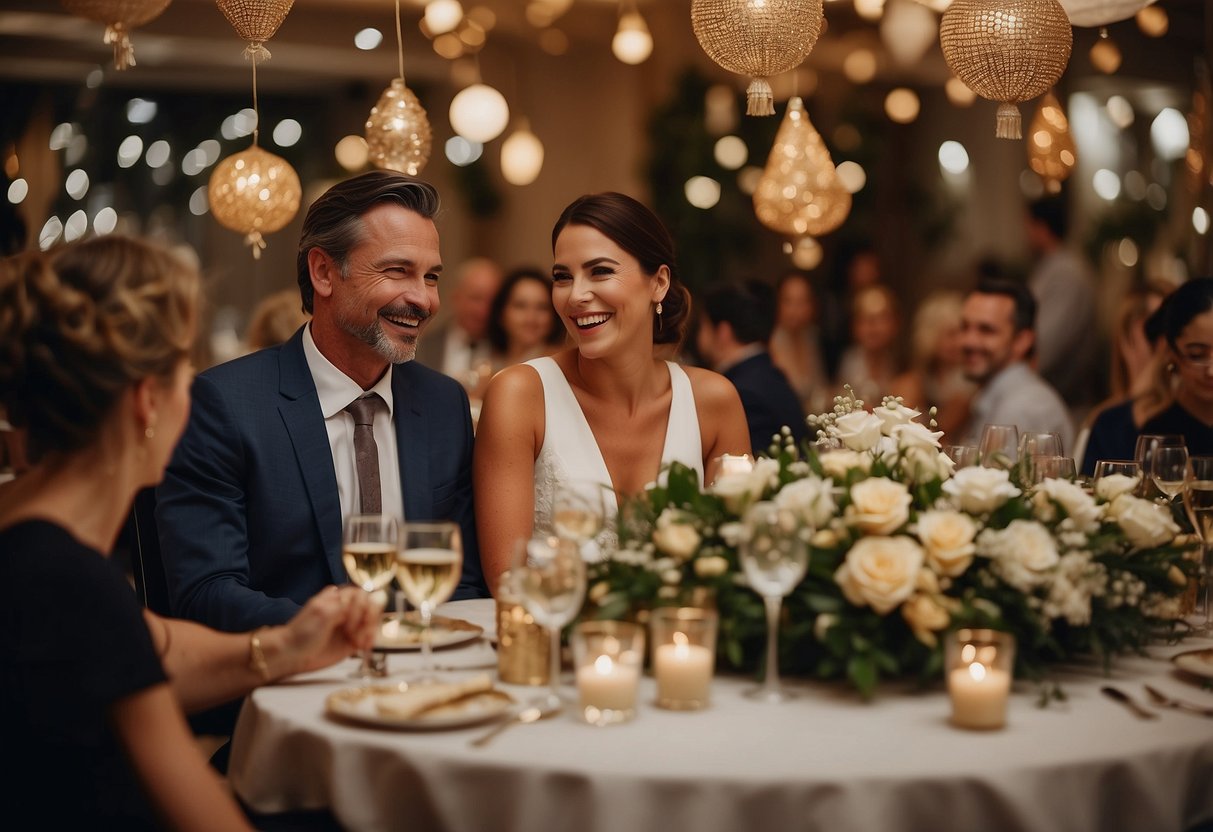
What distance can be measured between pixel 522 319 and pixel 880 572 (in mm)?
5217

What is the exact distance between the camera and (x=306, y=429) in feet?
9.52

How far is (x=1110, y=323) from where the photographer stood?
9.34m

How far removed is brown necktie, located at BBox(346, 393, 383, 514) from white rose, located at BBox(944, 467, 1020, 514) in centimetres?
141

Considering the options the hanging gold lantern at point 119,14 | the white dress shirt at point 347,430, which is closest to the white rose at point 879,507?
the white dress shirt at point 347,430

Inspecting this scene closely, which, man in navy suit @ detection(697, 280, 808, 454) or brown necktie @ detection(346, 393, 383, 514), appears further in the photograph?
man in navy suit @ detection(697, 280, 808, 454)

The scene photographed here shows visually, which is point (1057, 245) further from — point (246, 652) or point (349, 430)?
point (246, 652)

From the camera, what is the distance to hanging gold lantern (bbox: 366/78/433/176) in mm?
4059

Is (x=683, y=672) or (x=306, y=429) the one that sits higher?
(x=306, y=429)

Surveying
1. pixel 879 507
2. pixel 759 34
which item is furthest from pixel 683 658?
pixel 759 34

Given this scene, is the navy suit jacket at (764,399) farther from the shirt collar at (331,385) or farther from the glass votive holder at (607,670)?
the glass votive holder at (607,670)

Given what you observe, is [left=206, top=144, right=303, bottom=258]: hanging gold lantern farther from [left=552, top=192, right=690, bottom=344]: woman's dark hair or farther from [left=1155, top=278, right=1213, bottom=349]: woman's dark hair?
[left=1155, top=278, right=1213, bottom=349]: woman's dark hair

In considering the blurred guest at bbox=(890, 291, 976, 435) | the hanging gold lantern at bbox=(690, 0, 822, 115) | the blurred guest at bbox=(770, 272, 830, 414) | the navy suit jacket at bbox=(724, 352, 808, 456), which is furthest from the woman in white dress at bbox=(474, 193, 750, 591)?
the blurred guest at bbox=(770, 272, 830, 414)

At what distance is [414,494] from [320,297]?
0.54 m

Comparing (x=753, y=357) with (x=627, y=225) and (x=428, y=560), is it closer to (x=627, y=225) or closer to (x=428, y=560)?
(x=627, y=225)
